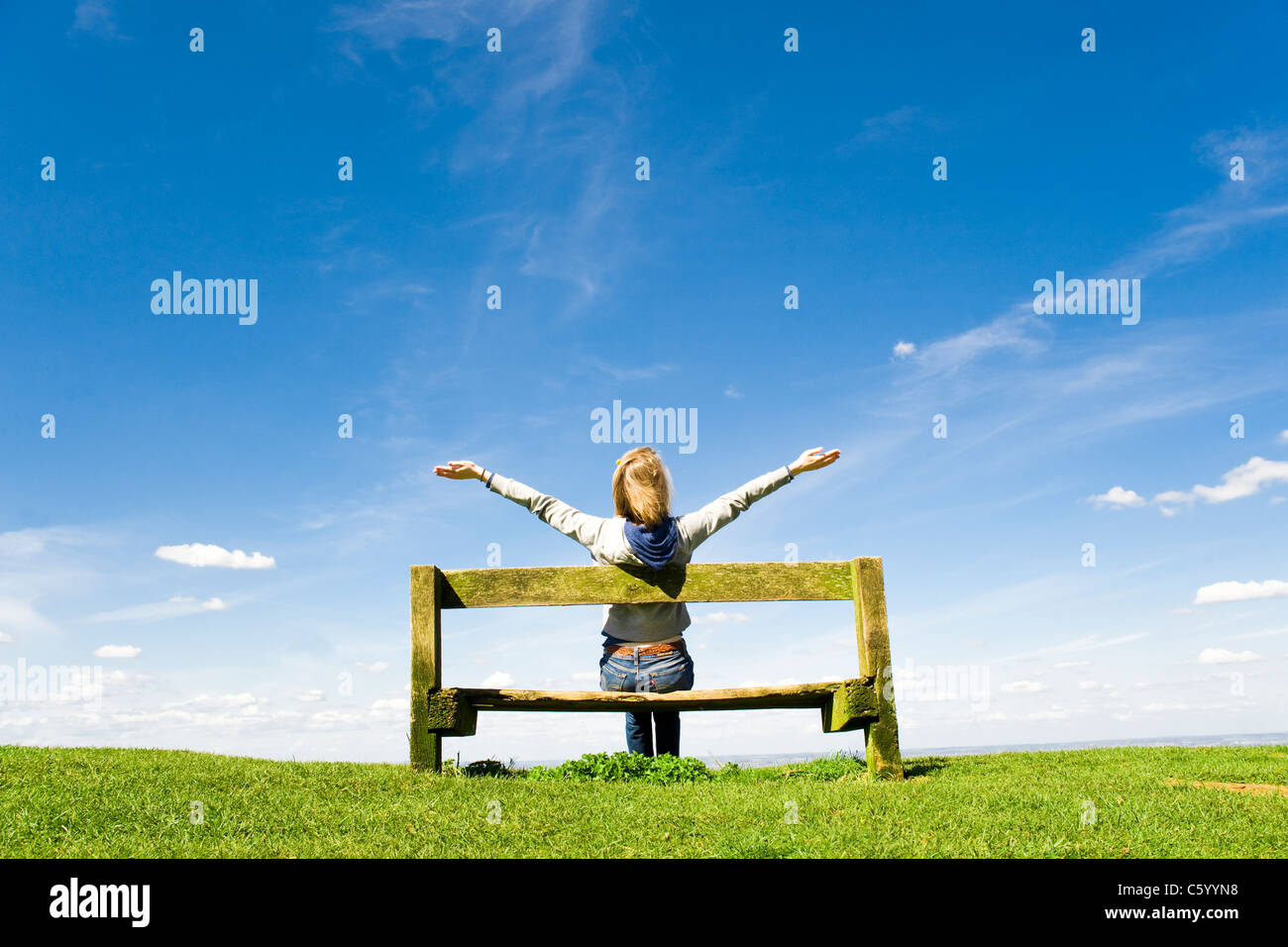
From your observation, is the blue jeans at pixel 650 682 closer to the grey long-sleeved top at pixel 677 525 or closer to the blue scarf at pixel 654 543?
the grey long-sleeved top at pixel 677 525

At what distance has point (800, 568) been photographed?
7.18 meters

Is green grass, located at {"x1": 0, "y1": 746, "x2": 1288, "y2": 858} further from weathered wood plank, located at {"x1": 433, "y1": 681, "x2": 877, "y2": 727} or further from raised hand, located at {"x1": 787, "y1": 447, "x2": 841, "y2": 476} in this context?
raised hand, located at {"x1": 787, "y1": 447, "x2": 841, "y2": 476}

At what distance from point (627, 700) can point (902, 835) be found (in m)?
2.48

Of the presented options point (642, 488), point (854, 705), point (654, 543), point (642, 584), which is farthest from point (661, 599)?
point (854, 705)

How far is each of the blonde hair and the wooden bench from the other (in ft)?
1.58

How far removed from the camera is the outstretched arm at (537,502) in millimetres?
7602

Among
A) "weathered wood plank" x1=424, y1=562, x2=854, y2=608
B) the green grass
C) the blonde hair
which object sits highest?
the blonde hair

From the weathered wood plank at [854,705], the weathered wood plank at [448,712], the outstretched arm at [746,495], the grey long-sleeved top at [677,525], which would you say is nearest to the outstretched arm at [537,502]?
the grey long-sleeved top at [677,525]

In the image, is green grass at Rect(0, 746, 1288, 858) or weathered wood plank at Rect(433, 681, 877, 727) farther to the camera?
weathered wood plank at Rect(433, 681, 877, 727)

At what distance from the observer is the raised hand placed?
7633 millimetres

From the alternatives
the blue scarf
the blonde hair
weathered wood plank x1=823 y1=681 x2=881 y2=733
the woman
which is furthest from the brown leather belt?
weathered wood plank x1=823 y1=681 x2=881 y2=733
